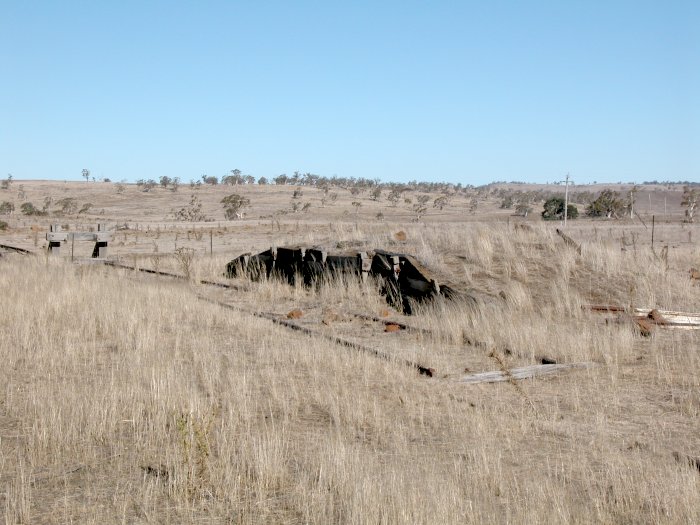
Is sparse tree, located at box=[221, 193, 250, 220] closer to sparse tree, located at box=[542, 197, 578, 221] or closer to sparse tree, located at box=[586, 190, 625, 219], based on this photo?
sparse tree, located at box=[542, 197, 578, 221]

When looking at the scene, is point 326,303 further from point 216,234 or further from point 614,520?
point 216,234

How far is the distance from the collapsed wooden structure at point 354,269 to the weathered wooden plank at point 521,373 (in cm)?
439

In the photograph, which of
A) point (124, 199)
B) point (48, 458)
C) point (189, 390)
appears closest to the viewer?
point (48, 458)

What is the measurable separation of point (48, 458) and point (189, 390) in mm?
1960

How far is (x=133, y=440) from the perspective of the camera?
6141 millimetres

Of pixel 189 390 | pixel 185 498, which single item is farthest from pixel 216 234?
pixel 185 498

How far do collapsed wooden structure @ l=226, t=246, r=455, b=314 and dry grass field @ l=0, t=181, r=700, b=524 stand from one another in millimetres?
352

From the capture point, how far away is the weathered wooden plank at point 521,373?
8109mm

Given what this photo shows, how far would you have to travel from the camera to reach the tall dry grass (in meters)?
4.89

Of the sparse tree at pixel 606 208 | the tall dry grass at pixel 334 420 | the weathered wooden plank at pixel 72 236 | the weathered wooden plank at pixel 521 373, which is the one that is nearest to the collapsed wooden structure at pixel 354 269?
the tall dry grass at pixel 334 420

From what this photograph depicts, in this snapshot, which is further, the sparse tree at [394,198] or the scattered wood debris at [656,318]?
the sparse tree at [394,198]

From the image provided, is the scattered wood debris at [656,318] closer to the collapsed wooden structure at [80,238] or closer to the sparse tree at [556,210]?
the collapsed wooden structure at [80,238]

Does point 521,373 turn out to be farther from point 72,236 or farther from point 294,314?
point 72,236

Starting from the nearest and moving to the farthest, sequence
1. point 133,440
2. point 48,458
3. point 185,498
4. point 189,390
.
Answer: point 185,498
point 48,458
point 133,440
point 189,390
